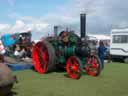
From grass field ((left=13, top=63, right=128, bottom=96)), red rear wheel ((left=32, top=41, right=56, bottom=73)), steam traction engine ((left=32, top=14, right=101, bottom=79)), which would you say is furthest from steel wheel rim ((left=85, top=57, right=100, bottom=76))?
red rear wheel ((left=32, top=41, right=56, bottom=73))

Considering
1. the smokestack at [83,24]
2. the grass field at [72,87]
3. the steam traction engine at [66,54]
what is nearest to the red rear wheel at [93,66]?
the steam traction engine at [66,54]

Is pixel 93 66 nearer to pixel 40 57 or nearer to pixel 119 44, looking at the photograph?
pixel 40 57

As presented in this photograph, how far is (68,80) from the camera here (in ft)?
34.1

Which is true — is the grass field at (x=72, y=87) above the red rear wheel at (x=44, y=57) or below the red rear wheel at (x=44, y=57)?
below

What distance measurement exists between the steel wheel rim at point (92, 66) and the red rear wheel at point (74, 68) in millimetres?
836

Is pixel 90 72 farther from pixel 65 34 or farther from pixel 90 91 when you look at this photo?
pixel 90 91

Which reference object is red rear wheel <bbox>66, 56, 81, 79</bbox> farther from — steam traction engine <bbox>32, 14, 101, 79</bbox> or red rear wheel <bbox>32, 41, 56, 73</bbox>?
red rear wheel <bbox>32, 41, 56, 73</bbox>

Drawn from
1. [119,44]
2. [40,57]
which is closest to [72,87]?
[40,57]

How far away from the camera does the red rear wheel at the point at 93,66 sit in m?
11.3

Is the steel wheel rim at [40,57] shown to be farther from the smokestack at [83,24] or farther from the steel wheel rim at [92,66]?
the smokestack at [83,24]

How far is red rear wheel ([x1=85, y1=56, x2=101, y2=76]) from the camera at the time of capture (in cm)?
1128

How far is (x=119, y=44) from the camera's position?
21.0m

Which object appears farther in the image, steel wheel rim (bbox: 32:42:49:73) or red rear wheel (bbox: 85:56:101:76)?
steel wheel rim (bbox: 32:42:49:73)

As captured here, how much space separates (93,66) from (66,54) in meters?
1.25
